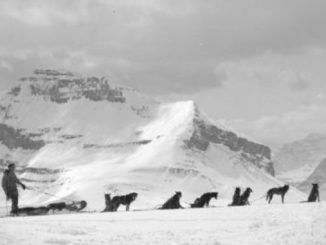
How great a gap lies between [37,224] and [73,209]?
17823 mm

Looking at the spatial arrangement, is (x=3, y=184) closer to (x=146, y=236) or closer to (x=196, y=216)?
(x=196, y=216)

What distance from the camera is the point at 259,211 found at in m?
27.0

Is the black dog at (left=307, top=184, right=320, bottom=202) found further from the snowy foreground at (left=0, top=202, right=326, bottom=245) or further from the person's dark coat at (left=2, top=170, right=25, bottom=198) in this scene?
the person's dark coat at (left=2, top=170, right=25, bottom=198)

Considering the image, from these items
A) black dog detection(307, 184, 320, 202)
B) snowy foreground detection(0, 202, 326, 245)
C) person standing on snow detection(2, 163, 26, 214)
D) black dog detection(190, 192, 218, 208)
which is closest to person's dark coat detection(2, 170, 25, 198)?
person standing on snow detection(2, 163, 26, 214)

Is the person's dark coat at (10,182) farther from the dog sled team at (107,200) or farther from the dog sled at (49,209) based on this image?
the dog sled at (49,209)

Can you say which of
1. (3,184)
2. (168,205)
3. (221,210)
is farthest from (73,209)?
(221,210)

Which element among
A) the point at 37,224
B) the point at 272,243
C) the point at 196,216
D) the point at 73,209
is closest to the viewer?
the point at 272,243

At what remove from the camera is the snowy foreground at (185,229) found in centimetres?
2000

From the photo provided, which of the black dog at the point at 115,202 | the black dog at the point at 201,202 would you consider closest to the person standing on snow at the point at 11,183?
the black dog at the point at 115,202

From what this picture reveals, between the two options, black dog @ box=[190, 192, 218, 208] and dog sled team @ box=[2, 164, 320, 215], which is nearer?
dog sled team @ box=[2, 164, 320, 215]

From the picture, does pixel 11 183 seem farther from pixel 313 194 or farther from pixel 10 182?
pixel 313 194

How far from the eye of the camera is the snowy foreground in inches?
787

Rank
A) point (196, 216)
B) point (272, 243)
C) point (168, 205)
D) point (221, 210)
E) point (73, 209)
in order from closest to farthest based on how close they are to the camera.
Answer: point (272, 243)
point (196, 216)
point (221, 210)
point (168, 205)
point (73, 209)

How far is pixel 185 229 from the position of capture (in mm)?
22766
